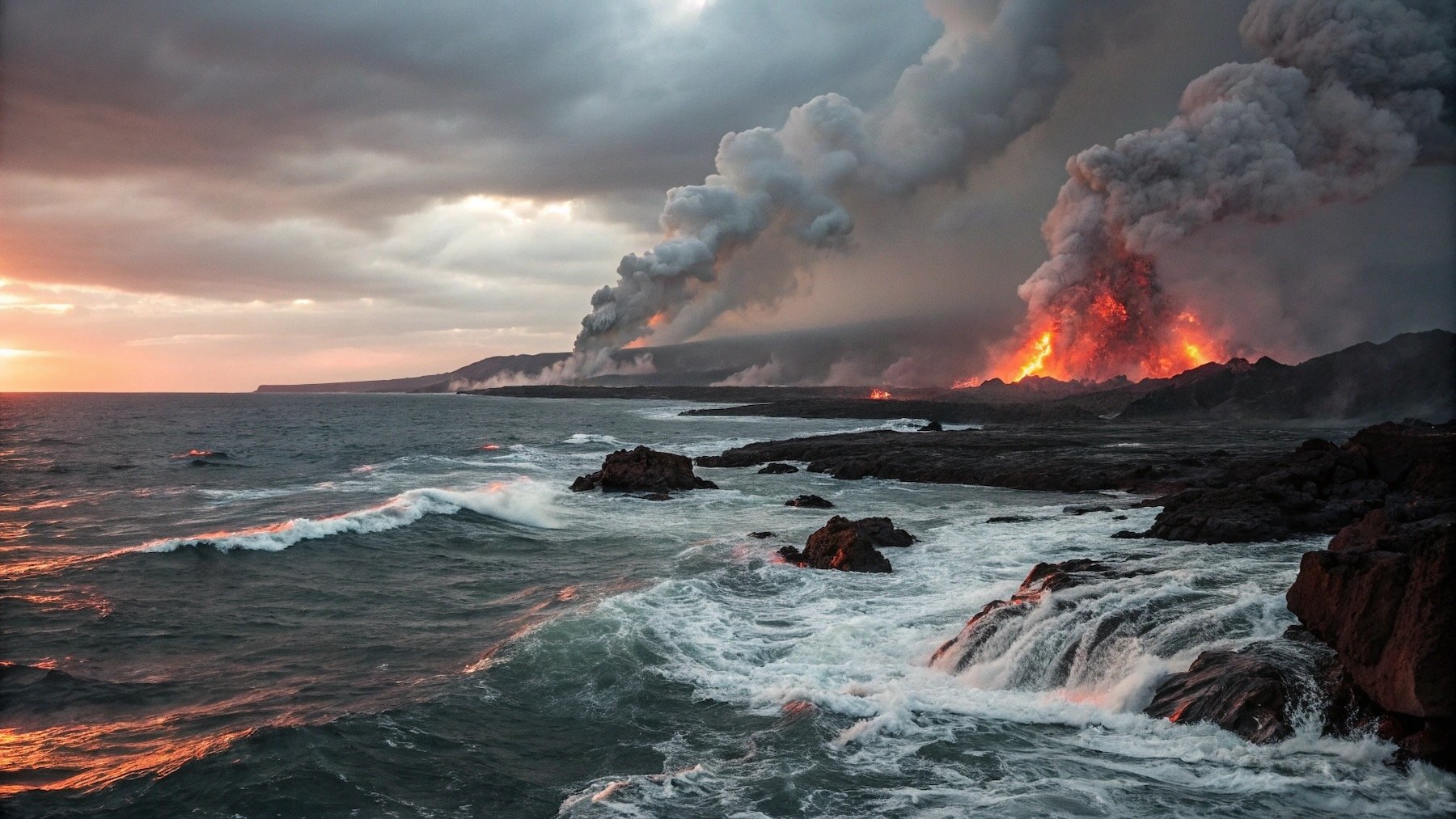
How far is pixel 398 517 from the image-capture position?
98.7 ft

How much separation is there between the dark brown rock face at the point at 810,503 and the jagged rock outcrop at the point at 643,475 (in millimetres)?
6739

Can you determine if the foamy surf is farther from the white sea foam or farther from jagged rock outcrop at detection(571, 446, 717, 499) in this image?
the white sea foam

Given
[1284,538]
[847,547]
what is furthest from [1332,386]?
[847,547]

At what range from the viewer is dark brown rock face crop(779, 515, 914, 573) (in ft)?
71.3

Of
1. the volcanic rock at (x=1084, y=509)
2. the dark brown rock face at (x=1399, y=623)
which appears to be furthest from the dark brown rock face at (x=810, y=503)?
the dark brown rock face at (x=1399, y=623)

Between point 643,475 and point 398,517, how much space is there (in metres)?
12.4

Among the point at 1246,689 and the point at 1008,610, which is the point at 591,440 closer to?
the point at 1008,610

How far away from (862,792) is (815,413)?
387ft

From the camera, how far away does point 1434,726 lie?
9672 millimetres

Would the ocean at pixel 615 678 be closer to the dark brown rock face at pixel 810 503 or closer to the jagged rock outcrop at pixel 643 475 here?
the dark brown rock face at pixel 810 503

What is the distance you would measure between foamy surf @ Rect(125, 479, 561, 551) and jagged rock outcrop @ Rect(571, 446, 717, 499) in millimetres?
2412

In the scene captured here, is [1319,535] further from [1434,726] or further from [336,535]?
[336,535]

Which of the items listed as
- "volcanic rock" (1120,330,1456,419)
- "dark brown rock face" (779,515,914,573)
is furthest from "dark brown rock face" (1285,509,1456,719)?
"volcanic rock" (1120,330,1456,419)

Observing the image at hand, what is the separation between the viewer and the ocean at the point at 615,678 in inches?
393
